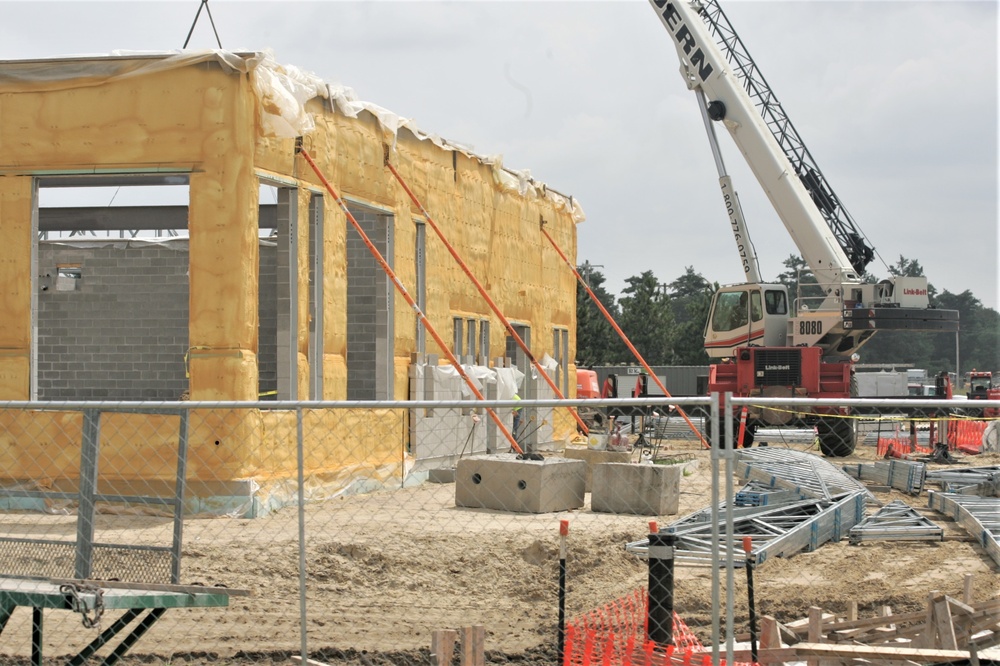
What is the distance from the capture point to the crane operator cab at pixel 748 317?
27.2m

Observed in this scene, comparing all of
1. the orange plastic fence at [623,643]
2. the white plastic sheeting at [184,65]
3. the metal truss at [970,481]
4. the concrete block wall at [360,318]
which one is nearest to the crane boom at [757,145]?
the metal truss at [970,481]

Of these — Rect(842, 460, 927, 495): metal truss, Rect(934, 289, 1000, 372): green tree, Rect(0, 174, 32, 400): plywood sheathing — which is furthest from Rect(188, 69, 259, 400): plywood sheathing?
Rect(934, 289, 1000, 372): green tree

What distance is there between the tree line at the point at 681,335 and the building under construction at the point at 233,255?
1079cm

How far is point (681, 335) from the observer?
221 ft

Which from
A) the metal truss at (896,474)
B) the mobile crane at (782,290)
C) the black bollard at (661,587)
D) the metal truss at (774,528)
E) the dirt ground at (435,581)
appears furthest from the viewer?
the mobile crane at (782,290)

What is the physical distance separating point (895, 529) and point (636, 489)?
314cm

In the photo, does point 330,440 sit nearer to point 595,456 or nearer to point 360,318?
point 360,318

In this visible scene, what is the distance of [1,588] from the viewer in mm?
6512

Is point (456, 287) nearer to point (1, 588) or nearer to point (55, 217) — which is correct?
point (55, 217)

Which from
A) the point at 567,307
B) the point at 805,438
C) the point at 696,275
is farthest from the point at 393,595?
the point at 696,275

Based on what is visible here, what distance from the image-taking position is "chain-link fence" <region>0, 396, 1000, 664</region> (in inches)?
272

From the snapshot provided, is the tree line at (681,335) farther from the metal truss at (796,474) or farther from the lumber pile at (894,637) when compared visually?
the lumber pile at (894,637)

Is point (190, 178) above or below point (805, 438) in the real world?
above

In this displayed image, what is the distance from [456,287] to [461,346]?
1.09 metres
